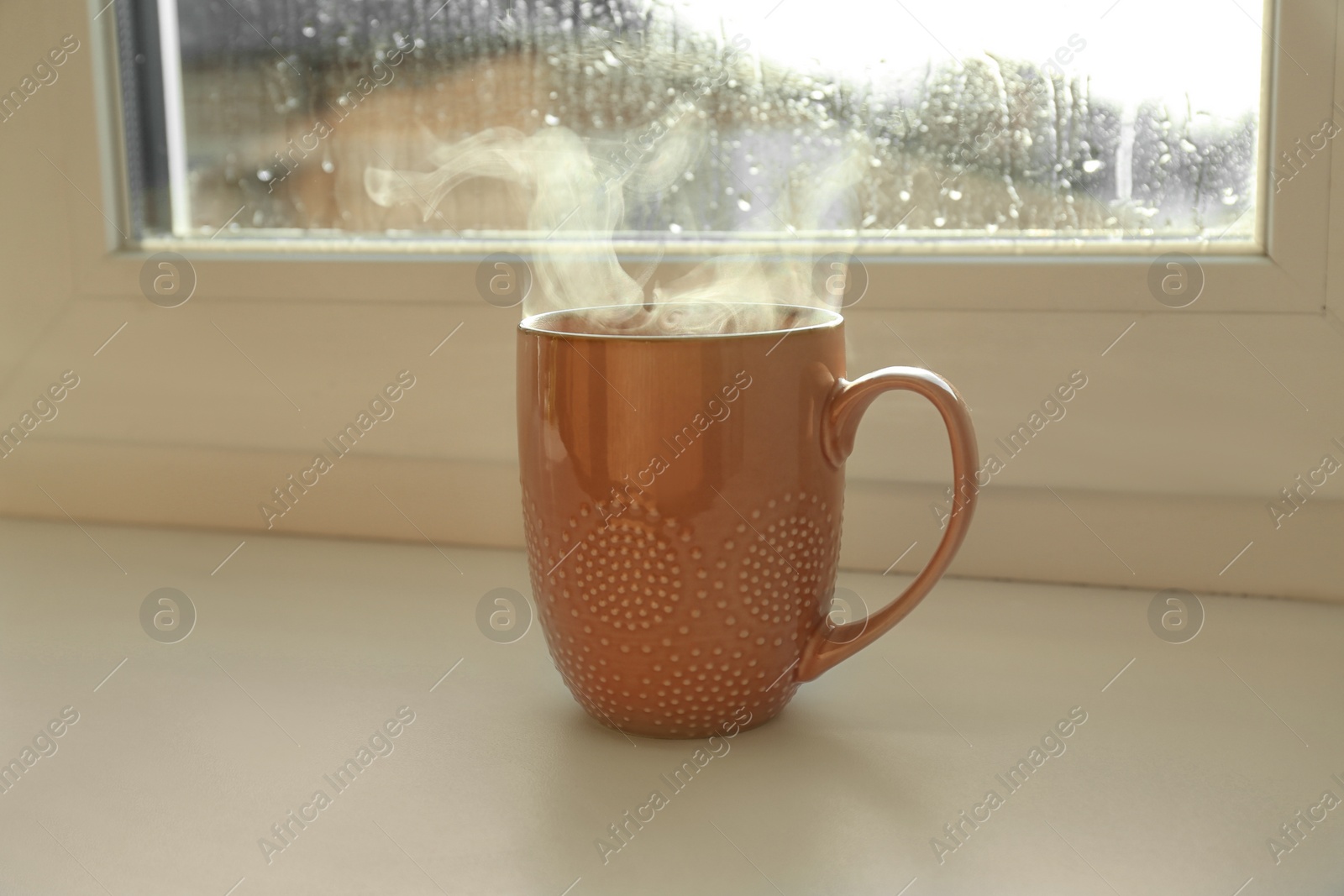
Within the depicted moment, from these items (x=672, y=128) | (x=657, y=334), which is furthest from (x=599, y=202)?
(x=657, y=334)

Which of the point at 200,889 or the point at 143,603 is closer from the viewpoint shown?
the point at 200,889

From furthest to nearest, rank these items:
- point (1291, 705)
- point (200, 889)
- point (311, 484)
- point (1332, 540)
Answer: point (311, 484) → point (1332, 540) → point (1291, 705) → point (200, 889)

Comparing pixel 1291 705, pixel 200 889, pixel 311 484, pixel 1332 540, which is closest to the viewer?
pixel 200 889

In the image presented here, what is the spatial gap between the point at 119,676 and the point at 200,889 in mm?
217

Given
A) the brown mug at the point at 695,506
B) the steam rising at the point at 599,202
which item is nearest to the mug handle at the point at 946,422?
the brown mug at the point at 695,506

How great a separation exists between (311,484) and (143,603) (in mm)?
154

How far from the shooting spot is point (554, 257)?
623 mm

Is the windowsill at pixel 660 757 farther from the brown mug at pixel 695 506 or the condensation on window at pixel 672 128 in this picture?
the condensation on window at pixel 672 128

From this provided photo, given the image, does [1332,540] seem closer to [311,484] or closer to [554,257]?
[554,257]

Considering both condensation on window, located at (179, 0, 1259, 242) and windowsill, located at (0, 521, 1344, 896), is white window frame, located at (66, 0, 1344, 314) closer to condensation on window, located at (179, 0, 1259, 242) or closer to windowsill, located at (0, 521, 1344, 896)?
condensation on window, located at (179, 0, 1259, 242)

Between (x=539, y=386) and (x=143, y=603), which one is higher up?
(x=539, y=386)

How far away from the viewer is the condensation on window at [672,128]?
723 mm

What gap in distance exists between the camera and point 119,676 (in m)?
0.60

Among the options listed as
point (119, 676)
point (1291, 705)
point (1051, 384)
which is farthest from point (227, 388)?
point (1291, 705)
